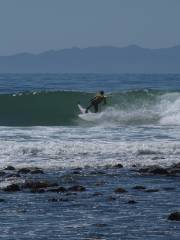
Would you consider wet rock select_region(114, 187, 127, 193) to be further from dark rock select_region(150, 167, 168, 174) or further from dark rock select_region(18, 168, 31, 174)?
dark rock select_region(18, 168, 31, 174)

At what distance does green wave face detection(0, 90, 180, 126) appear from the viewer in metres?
40.4

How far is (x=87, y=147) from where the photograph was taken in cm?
2748

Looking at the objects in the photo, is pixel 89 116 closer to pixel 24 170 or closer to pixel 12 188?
pixel 24 170

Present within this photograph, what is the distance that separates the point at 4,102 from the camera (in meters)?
Result: 46.2

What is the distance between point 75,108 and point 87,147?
16801 mm

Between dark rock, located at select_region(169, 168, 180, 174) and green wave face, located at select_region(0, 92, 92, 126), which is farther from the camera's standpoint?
green wave face, located at select_region(0, 92, 92, 126)

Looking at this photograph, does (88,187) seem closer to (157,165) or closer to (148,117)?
(157,165)

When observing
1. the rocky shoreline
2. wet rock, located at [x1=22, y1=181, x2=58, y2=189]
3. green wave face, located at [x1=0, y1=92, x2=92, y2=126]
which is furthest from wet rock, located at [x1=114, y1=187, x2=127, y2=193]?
green wave face, located at [x1=0, y1=92, x2=92, y2=126]

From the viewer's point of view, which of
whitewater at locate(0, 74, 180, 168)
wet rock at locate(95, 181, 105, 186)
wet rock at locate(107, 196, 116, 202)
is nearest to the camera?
wet rock at locate(107, 196, 116, 202)

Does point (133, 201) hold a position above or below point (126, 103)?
below

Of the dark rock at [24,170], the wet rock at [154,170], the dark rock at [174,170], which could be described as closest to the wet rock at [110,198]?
the wet rock at [154,170]

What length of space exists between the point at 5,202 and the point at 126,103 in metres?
26.6

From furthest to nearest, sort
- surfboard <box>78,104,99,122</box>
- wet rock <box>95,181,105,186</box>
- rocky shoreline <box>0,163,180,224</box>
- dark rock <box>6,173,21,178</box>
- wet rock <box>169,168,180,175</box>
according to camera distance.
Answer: surfboard <box>78,104,99,122</box>
wet rock <box>169,168,180,175</box>
dark rock <box>6,173,21,178</box>
wet rock <box>95,181,105,186</box>
rocky shoreline <box>0,163,180,224</box>

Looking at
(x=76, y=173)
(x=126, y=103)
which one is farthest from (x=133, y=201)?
(x=126, y=103)
